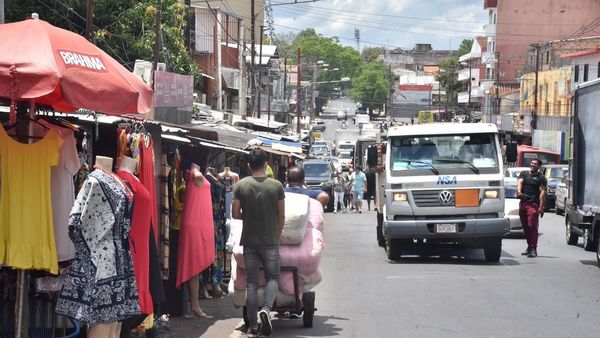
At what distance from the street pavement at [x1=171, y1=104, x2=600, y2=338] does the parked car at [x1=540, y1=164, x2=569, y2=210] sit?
57.4 ft

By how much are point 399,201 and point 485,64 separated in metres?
78.7

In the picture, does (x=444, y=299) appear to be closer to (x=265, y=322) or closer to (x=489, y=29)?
(x=265, y=322)

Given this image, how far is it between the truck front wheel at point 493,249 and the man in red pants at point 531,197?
1.28m

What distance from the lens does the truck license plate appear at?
55.9 ft

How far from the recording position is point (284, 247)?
10.3 metres

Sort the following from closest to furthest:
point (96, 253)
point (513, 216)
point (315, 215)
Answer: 1. point (96, 253)
2. point (315, 215)
3. point (513, 216)

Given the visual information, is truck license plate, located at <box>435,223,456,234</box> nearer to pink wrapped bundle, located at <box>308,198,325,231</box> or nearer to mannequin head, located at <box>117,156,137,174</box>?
pink wrapped bundle, located at <box>308,198,325,231</box>

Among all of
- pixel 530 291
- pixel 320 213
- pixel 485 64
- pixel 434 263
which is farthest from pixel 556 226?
pixel 485 64

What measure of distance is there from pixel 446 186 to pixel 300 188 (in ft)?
21.7

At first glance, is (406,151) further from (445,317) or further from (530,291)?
(445,317)

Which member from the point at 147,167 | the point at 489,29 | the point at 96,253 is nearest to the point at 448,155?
the point at 147,167

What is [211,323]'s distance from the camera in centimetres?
1085

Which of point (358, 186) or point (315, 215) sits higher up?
point (315, 215)

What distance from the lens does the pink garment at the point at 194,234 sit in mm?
10930
